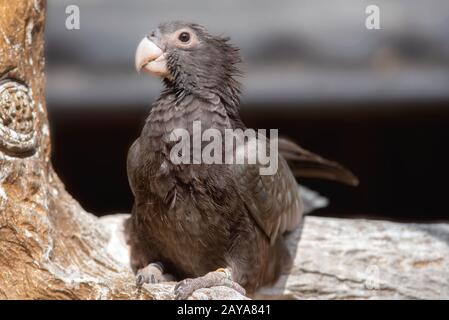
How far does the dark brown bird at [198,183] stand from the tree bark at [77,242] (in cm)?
31

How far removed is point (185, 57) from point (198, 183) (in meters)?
0.63

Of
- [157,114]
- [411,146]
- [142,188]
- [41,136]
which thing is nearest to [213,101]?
[157,114]

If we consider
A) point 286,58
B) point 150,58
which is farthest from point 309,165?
point 150,58

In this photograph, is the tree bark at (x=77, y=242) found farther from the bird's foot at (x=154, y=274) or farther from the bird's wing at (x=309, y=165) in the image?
the bird's wing at (x=309, y=165)

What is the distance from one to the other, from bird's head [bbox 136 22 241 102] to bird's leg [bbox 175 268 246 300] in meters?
0.90

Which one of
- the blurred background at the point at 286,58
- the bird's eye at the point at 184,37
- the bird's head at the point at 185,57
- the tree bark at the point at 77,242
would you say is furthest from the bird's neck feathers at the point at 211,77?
the blurred background at the point at 286,58

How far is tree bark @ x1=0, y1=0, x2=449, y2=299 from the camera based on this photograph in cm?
374

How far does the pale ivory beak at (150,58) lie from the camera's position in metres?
3.98

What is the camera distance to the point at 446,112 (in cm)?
630

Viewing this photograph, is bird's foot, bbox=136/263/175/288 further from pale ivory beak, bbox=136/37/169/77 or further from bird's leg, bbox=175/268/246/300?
pale ivory beak, bbox=136/37/169/77

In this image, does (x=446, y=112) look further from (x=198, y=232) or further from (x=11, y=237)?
(x=11, y=237)

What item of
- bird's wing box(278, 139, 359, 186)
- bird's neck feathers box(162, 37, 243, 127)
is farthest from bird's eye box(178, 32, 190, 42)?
bird's wing box(278, 139, 359, 186)

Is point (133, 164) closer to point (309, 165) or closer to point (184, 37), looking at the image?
point (184, 37)

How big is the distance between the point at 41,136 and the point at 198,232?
0.91 meters
